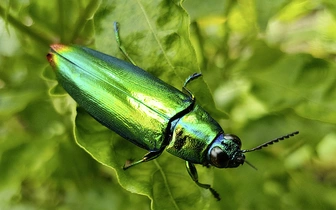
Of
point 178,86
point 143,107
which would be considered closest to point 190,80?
point 178,86

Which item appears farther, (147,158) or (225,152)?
(225,152)

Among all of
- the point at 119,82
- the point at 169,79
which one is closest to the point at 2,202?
the point at 119,82

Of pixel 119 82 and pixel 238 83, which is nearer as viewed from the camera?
pixel 119 82

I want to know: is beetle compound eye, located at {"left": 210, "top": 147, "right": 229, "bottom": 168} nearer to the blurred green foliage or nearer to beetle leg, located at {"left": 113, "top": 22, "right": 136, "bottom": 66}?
the blurred green foliage

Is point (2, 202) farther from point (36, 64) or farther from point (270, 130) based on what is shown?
point (270, 130)

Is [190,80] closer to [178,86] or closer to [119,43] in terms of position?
[178,86]

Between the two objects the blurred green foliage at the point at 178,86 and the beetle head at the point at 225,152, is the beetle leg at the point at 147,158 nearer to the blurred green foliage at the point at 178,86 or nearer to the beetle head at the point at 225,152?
the blurred green foliage at the point at 178,86

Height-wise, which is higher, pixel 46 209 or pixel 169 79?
pixel 169 79
